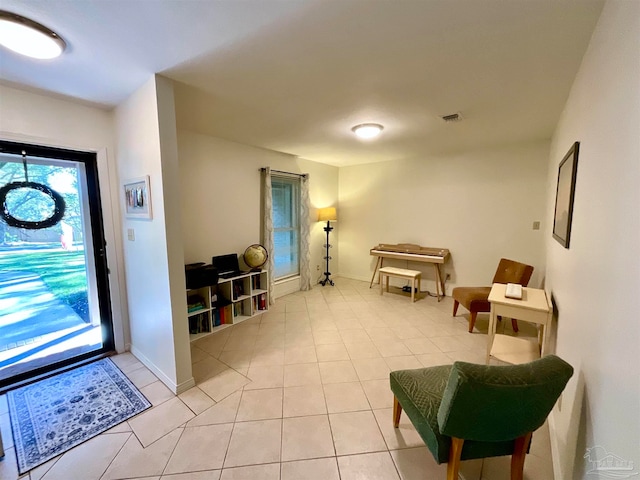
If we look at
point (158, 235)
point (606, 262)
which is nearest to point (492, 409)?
point (606, 262)

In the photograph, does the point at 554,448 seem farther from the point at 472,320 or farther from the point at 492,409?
the point at 472,320

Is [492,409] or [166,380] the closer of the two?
[492,409]

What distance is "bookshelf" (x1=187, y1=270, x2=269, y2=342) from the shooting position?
3.01m

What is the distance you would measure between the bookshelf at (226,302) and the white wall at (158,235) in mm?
494

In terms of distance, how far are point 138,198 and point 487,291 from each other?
152 inches

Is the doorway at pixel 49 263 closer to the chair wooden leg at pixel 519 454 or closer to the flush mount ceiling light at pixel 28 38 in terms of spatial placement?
the flush mount ceiling light at pixel 28 38

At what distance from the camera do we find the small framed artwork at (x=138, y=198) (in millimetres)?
2018

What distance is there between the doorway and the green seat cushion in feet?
9.40

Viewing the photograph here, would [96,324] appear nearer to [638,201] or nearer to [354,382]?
[354,382]

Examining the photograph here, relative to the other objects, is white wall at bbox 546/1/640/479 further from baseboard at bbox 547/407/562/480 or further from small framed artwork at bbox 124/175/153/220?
small framed artwork at bbox 124/175/153/220

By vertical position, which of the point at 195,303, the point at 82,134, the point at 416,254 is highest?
the point at 82,134

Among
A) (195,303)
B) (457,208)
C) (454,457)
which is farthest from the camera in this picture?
(457,208)

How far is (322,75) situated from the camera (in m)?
1.81

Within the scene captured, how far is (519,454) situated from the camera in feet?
4.09
